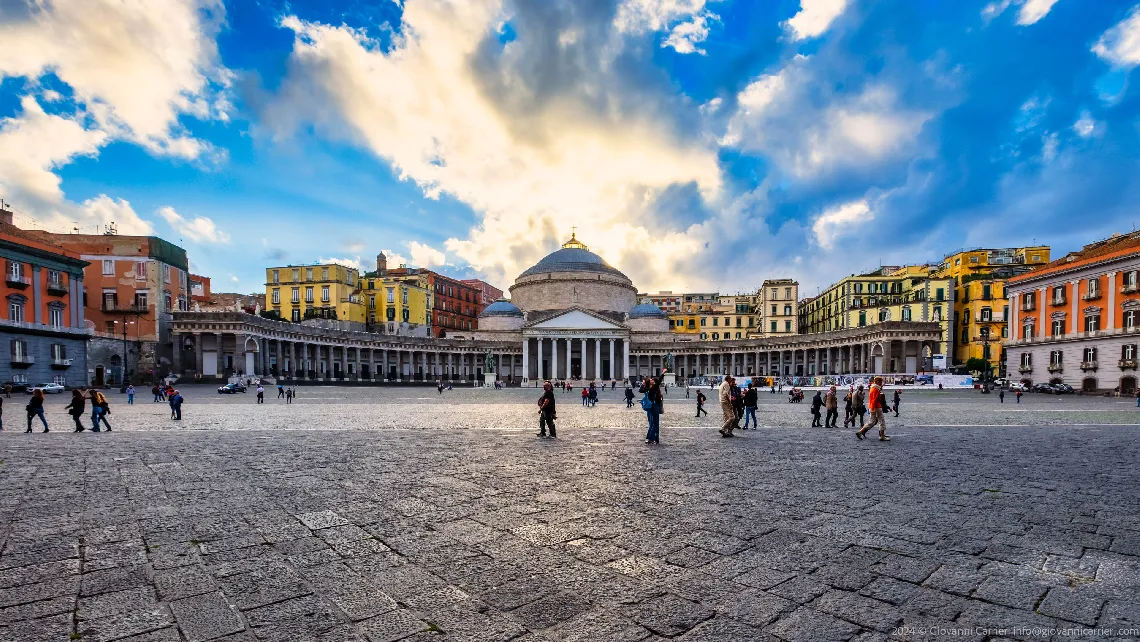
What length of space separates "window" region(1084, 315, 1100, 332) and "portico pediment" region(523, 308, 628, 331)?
49022 mm

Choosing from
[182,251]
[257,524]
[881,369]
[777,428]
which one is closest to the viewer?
[257,524]

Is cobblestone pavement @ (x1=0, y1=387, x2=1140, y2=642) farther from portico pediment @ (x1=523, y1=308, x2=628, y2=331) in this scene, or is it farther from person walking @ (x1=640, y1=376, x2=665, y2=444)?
portico pediment @ (x1=523, y1=308, x2=628, y2=331)

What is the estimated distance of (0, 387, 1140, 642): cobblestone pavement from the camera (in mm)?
3707

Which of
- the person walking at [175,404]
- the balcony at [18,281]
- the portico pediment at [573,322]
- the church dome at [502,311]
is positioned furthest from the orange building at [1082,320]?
the balcony at [18,281]

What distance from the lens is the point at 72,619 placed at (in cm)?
372

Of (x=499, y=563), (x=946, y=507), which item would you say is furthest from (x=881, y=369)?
(x=499, y=563)

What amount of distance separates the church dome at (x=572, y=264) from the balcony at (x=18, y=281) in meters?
67.5

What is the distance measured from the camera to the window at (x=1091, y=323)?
127ft

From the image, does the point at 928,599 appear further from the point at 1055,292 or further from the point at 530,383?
the point at 530,383

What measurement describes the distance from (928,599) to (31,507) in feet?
32.2

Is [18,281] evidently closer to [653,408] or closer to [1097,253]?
[653,408]

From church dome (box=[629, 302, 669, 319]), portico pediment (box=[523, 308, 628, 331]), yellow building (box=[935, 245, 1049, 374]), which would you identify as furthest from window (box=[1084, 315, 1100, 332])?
church dome (box=[629, 302, 669, 319])

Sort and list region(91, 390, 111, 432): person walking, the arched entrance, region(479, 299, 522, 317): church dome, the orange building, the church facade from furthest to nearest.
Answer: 1. region(479, 299, 522, 317): church dome
2. the church facade
3. the orange building
4. the arched entrance
5. region(91, 390, 111, 432): person walking

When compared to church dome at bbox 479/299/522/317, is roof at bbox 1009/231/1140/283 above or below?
above
